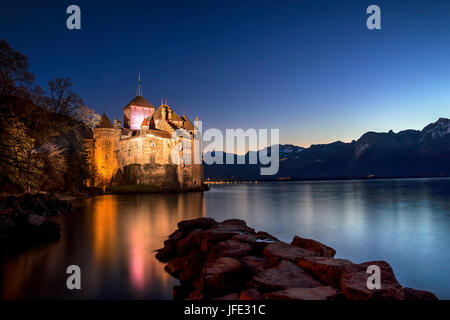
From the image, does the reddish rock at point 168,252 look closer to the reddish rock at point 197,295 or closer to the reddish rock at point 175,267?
the reddish rock at point 175,267

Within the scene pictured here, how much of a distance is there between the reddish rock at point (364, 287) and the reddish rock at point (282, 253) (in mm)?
1293

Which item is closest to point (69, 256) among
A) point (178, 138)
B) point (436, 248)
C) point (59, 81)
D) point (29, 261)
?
point (29, 261)

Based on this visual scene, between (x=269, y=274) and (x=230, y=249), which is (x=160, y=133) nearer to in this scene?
(x=230, y=249)

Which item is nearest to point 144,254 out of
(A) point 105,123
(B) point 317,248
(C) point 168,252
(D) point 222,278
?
(C) point 168,252

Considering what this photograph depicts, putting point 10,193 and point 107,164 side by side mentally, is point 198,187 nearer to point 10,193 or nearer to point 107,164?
point 107,164

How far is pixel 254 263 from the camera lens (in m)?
5.88

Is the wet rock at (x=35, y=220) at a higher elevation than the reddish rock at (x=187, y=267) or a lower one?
higher

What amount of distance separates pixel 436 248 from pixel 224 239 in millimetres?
9141

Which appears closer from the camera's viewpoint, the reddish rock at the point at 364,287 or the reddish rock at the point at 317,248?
the reddish rock at the point at 364,287

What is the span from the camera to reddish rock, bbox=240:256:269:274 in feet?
18.2

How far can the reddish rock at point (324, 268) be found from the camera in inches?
182

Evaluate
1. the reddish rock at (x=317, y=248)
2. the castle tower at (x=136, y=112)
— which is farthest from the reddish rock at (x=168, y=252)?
the castle tower at (x=136, y=112)

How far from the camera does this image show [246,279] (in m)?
5.04

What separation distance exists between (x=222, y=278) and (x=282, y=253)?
1843 millimetres
